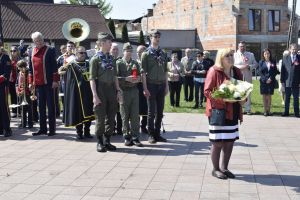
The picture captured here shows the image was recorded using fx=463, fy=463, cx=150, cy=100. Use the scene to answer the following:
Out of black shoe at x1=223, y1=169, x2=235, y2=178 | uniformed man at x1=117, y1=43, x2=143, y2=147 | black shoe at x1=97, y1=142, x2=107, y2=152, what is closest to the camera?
black shoe at x1=223, y1=169, x2=235, y2=178

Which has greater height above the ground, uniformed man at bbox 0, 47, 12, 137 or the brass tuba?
the brass tuba

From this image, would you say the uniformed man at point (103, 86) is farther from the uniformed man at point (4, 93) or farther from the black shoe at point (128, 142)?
the uniformed man at point (4, 93)

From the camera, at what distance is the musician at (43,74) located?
9.96 m

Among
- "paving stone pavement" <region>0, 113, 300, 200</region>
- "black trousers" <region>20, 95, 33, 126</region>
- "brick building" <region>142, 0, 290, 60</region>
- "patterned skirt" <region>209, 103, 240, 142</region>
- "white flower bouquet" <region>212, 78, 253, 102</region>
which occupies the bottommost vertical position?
"paving stone pavement" <region>0, 113, 300, 200</region>

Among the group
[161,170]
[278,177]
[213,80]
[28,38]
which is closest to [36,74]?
[161,170]

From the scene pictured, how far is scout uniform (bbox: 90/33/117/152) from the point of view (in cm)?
815

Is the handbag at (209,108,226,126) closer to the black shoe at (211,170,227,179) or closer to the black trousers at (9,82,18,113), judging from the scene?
the black shoe at (211,170,227,179)

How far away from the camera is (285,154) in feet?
26.7

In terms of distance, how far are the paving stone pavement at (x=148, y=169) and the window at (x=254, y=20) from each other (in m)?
32.9

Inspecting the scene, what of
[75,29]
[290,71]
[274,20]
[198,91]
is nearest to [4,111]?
[75,29]

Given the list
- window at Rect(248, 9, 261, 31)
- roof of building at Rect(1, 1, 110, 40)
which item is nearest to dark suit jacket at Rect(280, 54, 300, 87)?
roof of building at Rect(1, 1, 110, 40)

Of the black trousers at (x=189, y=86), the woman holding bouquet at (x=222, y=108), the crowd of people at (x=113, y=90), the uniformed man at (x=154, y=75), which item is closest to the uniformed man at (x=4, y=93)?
the crowd of people at (x=113, y=90)

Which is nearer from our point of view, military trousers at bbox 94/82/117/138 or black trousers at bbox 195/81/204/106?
military trousers at bbox 94/82/117/138

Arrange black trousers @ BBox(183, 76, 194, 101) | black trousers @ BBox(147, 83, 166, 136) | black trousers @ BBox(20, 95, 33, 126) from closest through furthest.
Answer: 1. black trousers @ BBox(147, 83, 166, 136)
2. black trousers @ BBox(20, 95, 33, 126)
3. black trousers @ BBox(183, 76, 194, 101)
